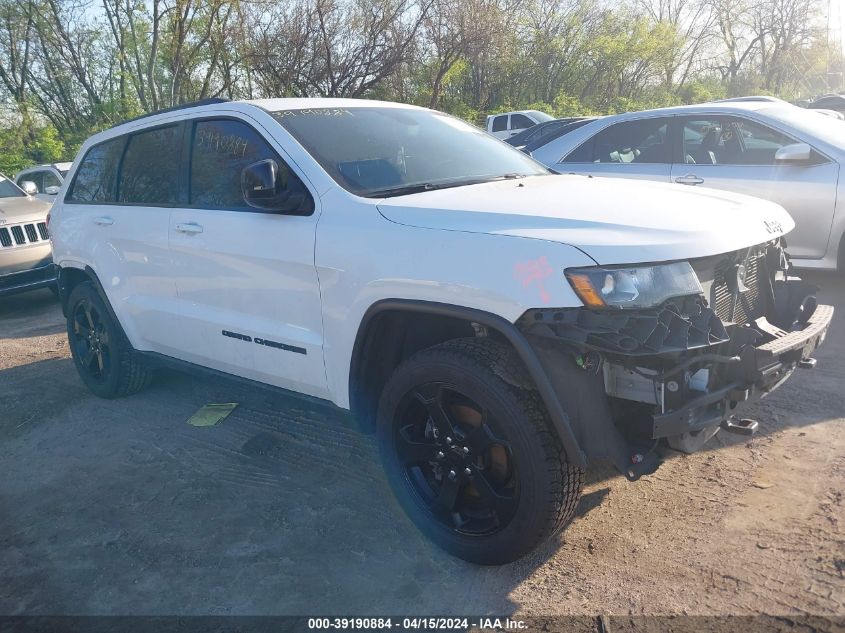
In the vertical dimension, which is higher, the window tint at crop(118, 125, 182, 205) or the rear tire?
the window tint at crop(118, 125, 182, 205)

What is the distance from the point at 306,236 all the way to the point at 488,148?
1.40 metres

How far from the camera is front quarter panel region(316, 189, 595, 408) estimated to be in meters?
2.50

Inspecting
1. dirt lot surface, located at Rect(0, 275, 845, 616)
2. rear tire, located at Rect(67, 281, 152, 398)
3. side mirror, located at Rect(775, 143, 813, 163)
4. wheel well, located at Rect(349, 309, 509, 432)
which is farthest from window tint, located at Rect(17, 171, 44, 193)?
side mirror, located at Rect(775, 143, 813, 163)

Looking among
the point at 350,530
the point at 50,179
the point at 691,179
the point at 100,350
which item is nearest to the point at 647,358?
the point at 350,530

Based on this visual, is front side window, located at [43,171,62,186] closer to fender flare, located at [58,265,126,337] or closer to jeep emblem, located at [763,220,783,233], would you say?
fender flare, located at [58,265,126,337]

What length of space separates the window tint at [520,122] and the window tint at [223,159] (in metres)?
16.9

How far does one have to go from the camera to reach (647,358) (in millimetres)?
2445

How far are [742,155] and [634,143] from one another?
38.3 inches

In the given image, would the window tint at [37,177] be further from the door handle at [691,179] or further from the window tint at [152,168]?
the door handle at [691,179]

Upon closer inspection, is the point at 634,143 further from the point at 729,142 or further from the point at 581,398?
the point at 581,398

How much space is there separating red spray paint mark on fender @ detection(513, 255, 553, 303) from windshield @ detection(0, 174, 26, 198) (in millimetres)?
8315

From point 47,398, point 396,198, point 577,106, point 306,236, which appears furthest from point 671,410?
point 577,106

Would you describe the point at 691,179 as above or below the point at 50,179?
above

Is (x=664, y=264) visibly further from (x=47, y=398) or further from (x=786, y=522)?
(x=47, y=398)
